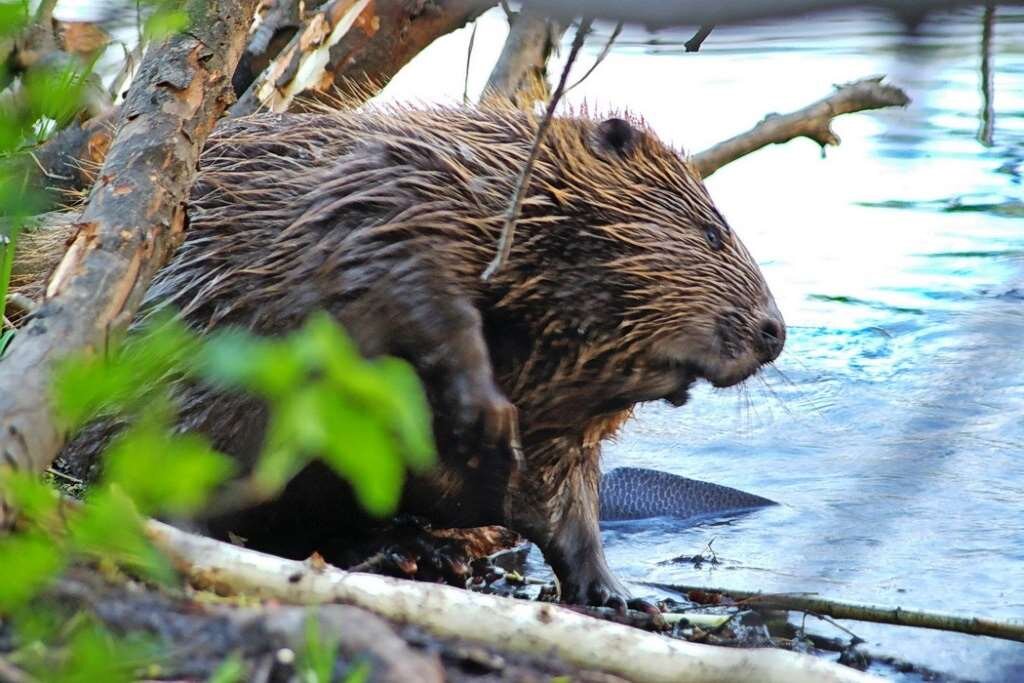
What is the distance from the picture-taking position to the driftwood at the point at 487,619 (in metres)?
2.03

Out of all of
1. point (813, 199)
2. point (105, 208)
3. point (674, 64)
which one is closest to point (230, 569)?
point (105, 208)

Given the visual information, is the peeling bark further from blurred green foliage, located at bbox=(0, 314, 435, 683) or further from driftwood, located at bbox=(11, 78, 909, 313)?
blurred green foliage, located at bbox=(0, 314, 435, 683)

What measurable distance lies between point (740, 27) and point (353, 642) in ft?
3.74

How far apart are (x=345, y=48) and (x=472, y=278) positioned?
229cm

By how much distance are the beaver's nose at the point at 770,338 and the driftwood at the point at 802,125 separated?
2.37 meters

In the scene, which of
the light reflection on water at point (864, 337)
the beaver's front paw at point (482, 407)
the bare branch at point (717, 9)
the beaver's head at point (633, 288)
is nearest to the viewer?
the bare branch at point (717, 9)

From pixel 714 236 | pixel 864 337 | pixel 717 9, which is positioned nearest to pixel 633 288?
pixel 714 236

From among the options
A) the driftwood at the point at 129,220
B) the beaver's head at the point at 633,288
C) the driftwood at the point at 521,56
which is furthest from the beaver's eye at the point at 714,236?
the driftwood at the point at 521,56

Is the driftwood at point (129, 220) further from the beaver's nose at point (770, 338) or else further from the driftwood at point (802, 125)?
the driftwood at point (802, 125)

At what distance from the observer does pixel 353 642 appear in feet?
5.75

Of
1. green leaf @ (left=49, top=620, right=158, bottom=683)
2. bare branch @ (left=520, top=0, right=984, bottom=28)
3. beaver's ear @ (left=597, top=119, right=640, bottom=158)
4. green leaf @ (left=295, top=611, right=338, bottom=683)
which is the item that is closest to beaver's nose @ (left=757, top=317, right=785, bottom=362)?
beaver's ear @ (left=597, top=119, right=640, bottom=158)

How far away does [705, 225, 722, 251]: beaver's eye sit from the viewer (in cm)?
338

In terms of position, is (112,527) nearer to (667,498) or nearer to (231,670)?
(231,670)

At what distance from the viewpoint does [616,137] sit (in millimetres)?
3443
